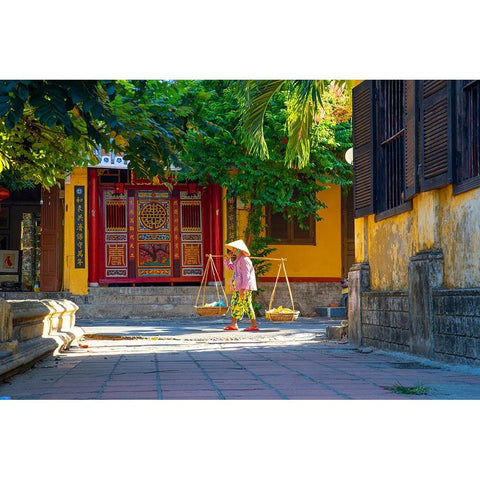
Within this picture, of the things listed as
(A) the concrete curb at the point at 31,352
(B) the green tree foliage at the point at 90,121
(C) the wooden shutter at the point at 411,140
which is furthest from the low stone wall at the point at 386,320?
(A) the concrete curb at the point at 31,352

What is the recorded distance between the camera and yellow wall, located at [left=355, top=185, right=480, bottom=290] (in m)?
7.10

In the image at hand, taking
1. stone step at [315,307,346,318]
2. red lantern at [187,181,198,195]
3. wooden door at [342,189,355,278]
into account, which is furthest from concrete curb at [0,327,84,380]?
wooden door at [342,189,355,278]

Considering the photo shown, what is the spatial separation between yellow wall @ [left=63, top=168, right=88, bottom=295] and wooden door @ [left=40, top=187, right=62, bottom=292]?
0.33 metres

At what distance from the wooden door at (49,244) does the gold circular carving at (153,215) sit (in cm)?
213

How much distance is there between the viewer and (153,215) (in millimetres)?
20219

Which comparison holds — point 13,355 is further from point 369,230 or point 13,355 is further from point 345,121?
point 345,121

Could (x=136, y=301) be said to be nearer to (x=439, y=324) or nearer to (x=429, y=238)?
(x=429, y=238)

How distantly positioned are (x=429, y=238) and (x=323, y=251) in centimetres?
1264

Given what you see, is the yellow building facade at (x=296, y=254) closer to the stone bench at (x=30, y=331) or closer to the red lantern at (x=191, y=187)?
the red lantern at (x=191, y=187)

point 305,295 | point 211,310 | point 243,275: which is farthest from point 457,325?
point 305,295

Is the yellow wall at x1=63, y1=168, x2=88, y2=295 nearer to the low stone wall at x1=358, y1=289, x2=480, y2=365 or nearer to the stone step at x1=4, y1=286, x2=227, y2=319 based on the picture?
the stone step at x1=4, y1=286, x2=227, y2=319

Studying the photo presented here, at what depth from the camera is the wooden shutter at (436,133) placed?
24.3 feet

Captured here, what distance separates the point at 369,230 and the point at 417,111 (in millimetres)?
2343

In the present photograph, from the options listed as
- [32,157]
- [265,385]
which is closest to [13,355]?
[265,385]
